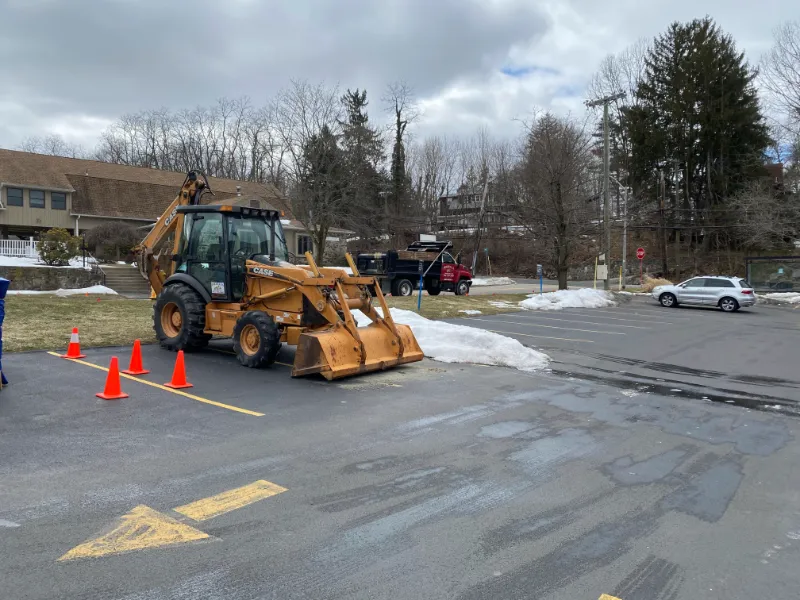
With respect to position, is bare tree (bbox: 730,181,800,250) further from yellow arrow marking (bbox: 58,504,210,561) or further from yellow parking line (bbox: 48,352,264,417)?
yellow arrow marking (bbox: 58,504,210,561)

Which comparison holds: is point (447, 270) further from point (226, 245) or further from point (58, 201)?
point (58, 201)

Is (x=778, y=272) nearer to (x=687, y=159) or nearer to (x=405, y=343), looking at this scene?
(x=687, y=159)

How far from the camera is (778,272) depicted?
112ft

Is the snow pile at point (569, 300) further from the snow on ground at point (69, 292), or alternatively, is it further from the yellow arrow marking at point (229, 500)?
the yellow arrow marking at point (229, 500)

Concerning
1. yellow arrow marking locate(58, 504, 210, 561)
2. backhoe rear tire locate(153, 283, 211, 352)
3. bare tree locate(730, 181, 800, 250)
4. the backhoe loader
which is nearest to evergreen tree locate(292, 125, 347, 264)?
the backhoe loader

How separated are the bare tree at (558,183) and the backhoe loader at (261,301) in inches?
837

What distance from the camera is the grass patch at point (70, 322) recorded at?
11.6m

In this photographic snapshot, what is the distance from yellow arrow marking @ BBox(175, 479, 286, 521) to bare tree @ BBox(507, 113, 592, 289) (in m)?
26.7

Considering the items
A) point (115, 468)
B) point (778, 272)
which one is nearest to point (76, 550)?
point (115, 468)

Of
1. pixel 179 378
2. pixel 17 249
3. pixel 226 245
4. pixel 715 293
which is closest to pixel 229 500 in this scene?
pixel 179 378

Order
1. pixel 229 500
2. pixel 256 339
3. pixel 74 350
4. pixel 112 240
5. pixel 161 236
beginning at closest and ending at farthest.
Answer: pixel 229 500 → pixel 256 339 → pixel 74 350 → pixel 161 236 → pixel 112 240

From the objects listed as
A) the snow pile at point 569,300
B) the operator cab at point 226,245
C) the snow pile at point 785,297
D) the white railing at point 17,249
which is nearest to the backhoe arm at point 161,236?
the operator cab at point 226,245

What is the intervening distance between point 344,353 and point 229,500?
14.8 feet

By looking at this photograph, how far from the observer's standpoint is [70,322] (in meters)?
14.2
